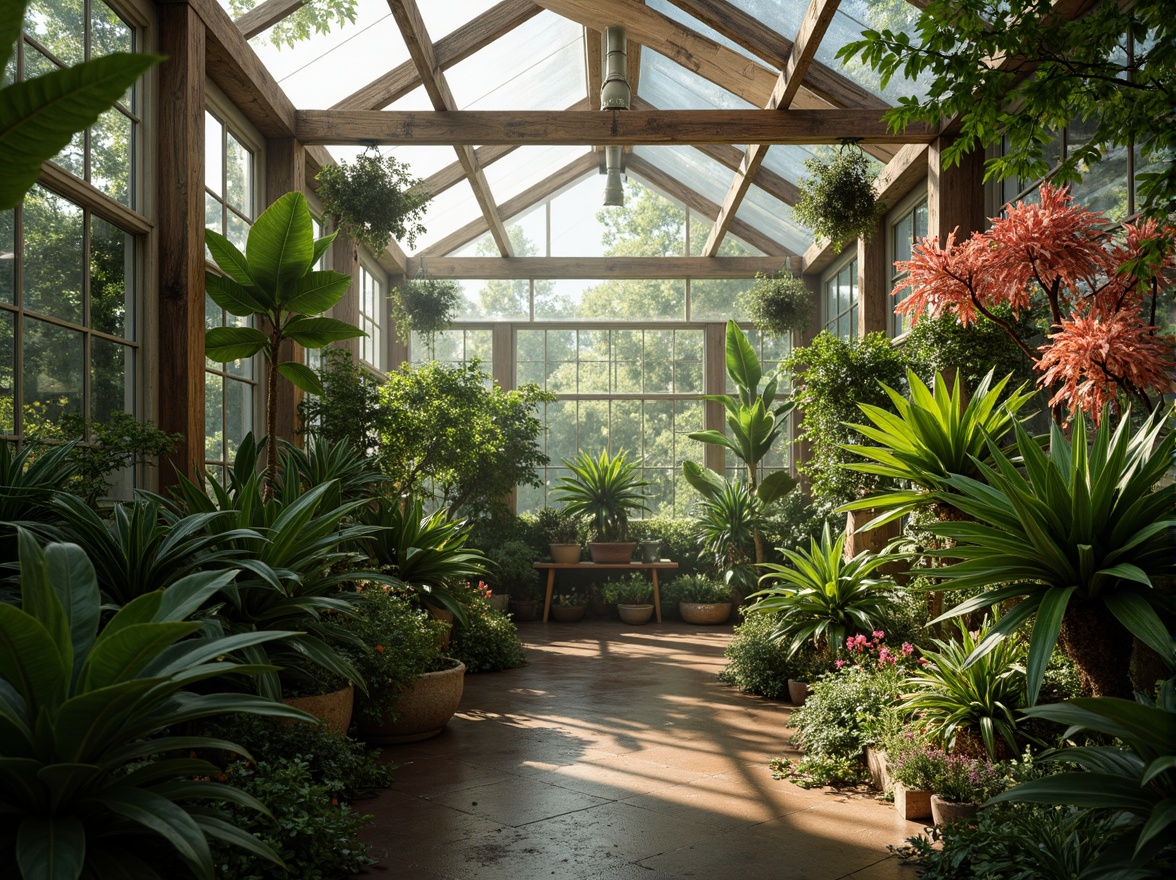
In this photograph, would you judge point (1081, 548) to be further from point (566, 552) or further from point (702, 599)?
point (566, 552)

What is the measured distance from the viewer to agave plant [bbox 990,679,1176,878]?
187 cm

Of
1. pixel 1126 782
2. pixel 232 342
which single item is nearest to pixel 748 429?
pixel 232 342

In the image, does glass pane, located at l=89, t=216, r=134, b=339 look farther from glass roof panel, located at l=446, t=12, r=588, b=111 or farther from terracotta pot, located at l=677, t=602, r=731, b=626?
terracotta pot, located at l=677, t=602, r=731, b=626

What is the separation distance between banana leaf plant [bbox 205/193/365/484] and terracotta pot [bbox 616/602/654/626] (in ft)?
16.1

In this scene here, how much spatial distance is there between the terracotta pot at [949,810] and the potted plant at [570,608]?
650cm

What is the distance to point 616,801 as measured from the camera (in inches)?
137

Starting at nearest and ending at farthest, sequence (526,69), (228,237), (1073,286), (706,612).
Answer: (1073,286)
(228,237)
(526,69)
(706,612)

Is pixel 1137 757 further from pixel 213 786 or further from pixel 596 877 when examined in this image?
pixel 213 786

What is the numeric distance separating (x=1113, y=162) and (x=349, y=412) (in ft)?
15.1

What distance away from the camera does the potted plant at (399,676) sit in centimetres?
411

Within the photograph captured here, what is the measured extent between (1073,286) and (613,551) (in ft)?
20.4

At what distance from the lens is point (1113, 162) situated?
457cm

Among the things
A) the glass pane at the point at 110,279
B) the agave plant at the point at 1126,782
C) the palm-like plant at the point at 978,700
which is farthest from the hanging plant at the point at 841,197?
the agave plant at the point at 1126,782

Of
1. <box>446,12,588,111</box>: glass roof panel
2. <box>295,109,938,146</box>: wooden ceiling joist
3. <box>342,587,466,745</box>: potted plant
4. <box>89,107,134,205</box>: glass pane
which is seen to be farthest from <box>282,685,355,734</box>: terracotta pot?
<box>446,12,588,111</box>: glass roof panel
